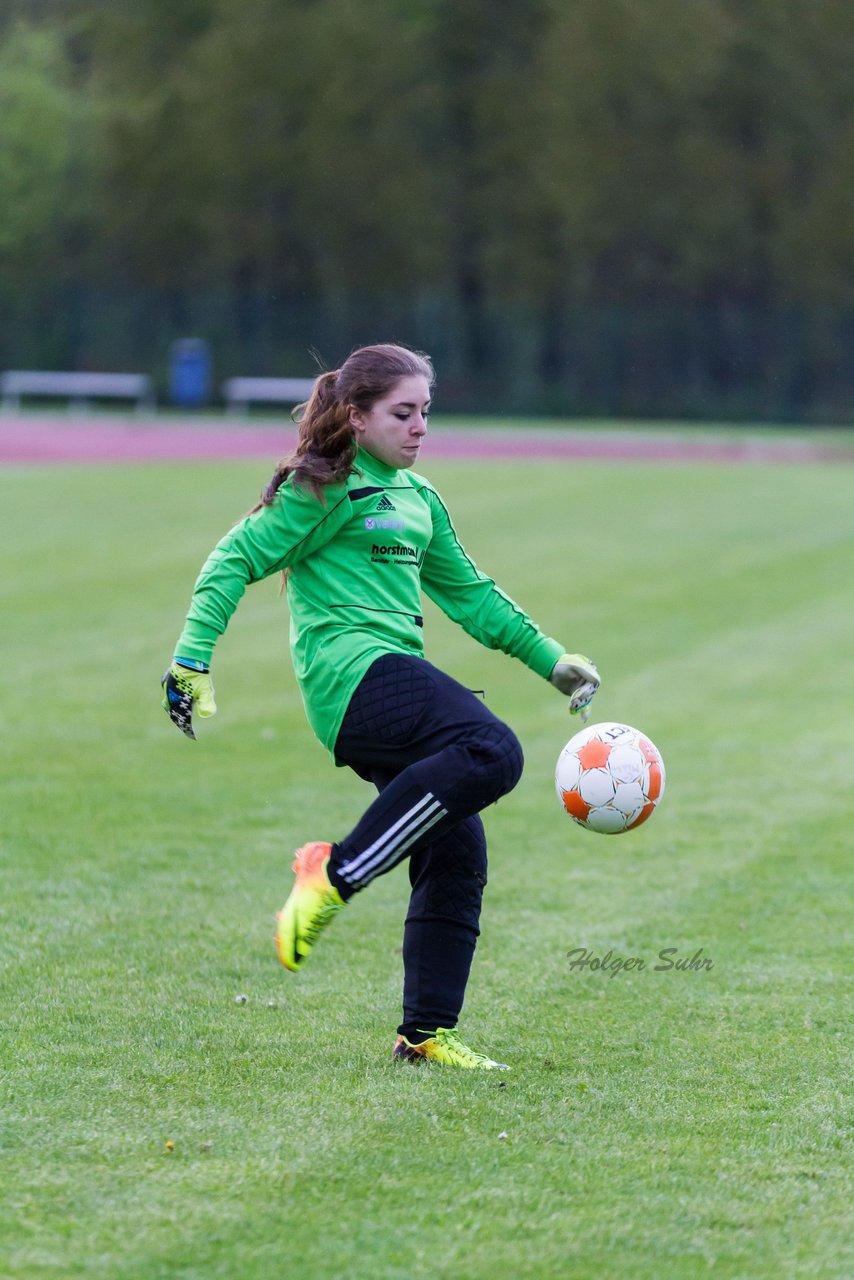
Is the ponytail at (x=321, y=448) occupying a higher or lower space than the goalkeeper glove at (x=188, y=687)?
higher

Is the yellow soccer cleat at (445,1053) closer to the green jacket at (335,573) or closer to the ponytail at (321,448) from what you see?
the green jacket at (335,573)

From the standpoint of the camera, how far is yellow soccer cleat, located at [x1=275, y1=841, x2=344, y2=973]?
422cm

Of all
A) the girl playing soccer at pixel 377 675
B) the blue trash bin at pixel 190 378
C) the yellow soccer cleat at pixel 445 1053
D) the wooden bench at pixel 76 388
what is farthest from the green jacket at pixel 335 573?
the blue trash bin at pixel 190 378

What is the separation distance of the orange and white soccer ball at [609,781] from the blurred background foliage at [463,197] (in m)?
37.6

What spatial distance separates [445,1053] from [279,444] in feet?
91.1

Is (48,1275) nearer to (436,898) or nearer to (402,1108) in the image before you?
(402,1108)

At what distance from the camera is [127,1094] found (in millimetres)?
4250

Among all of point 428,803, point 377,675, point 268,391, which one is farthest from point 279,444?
point 428,803

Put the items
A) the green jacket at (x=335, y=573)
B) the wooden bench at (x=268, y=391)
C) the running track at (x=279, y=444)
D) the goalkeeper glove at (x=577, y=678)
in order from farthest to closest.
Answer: the wooden bench at (x=268, y=391) < the running track at (x=279, y=444) < the goalkeeper glove at (x=577, y=678) < the green jacket at (x=335, y=573)

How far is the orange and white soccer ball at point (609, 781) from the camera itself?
4859mm

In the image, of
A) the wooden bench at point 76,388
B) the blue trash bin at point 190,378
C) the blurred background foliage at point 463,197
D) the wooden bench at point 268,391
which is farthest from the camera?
the blue trash bin at point 190,378

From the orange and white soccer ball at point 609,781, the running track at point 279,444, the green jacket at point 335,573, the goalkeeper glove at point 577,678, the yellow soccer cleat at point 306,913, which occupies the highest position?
the green jacket at point 335,573

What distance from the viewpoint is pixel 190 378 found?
1686 inches

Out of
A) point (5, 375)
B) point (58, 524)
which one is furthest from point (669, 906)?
point (5, 375)
